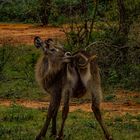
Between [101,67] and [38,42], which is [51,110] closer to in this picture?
[38,42]

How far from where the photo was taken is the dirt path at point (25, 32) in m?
22.3

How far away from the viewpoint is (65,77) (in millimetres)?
7875

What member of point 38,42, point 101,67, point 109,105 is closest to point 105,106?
point 109,105

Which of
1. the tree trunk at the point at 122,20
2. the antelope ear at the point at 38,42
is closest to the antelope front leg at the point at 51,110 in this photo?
the antelope ear at the point at 38,42

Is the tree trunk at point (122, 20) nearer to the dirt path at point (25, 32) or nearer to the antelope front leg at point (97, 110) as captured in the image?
the dirt path at point (25, 32)

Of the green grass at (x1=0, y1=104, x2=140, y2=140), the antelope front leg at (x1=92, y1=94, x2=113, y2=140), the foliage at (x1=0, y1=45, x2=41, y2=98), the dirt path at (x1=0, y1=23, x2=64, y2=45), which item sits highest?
the antelope front leg at (x1=92, y1=94, x2=113, y2=140)

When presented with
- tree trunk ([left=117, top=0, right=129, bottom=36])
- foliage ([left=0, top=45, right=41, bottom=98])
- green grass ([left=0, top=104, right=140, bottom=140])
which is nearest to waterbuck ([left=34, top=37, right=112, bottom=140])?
green grass ([left=0, top=104, right=140, bottom=140])

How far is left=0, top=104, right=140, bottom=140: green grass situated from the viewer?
856 cm

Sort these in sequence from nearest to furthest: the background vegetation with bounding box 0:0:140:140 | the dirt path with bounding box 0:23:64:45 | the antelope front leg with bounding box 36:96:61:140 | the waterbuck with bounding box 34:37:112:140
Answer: the waterbuck with bounding box 34:37:112:140, the antelope front leg with bounding box 36:96:61:140, the background vegetation with bounding box 0:0:140:140, the dirt path with bounding box 0:23:64:45

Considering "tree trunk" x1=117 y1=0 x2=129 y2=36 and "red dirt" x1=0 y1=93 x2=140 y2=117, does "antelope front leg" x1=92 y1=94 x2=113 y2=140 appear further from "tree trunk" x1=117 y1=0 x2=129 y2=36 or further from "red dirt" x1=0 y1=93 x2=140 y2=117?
"tree trunk" x1=117 y1=0 x2=129 y2=36

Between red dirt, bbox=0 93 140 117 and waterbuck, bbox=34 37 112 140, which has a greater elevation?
waterbuck, bbox=34 37 112 140

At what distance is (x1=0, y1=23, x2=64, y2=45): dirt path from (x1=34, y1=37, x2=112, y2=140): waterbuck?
13.3 metres

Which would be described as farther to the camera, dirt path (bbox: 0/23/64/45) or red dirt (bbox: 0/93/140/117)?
dirt path (bbox: 0/23/64/45)

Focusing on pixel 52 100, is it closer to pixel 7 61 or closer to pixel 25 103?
pixel 25 103
